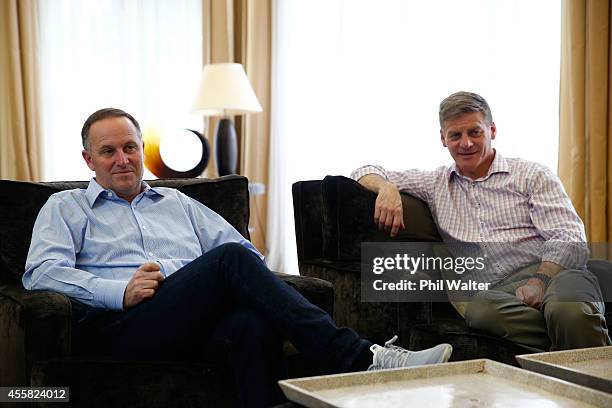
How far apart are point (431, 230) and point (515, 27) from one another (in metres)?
1.95

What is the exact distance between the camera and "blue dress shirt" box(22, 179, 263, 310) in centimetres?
204

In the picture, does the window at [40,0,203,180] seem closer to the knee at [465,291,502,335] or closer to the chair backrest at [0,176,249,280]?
the chair backrest at [0,176,249,280]

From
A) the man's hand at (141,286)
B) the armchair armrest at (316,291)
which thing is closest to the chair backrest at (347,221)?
the armchair armrest at (316,291)

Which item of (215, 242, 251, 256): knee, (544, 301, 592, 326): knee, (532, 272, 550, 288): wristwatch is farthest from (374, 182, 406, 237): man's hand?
(215, 242, 251, 256): knee

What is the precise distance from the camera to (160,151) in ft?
13.8

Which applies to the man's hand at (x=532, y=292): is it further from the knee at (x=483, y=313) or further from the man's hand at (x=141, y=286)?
the man's hand at (x=141, y=286)

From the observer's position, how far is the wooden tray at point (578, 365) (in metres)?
1.52

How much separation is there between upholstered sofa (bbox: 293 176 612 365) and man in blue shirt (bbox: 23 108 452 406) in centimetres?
52

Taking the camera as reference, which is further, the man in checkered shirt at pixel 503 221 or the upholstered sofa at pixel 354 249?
the upholstered sofa at pixel 354 249

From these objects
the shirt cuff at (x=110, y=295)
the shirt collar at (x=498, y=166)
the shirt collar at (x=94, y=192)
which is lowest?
the shirt cuff at (x=110, y=295)

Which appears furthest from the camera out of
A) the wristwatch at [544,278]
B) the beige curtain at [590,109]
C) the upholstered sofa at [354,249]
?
the beige curtain at [590,109]

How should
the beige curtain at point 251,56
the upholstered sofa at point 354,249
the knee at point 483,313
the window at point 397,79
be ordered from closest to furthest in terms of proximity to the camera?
1. the knee at point 483,313
2. the upholstered sofa at point 354,249
3. the window at point 397,79
4. the beige curtain at point 251,56

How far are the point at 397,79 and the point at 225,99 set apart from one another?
1.06 m

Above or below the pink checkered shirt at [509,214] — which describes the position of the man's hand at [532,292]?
below
